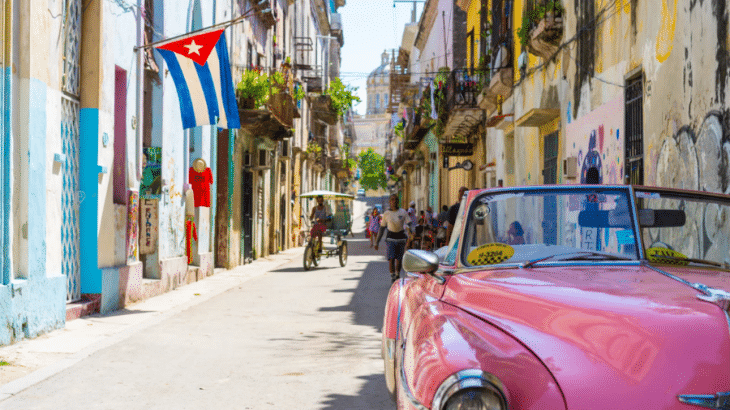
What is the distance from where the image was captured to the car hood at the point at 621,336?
2.40 metres

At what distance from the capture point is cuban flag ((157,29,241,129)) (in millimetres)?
11500

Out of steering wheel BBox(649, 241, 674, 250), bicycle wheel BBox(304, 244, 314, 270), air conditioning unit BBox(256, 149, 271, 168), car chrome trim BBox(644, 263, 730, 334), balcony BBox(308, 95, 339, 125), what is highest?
balcony BBox(308, 95, 339, 125)

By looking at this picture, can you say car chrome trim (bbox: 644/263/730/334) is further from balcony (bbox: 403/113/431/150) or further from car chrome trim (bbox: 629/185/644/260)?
balcony (bbox: 403/113/431/150)

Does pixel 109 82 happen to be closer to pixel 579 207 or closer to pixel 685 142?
pixel 685 142

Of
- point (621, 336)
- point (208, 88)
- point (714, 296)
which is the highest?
point (208, 88)

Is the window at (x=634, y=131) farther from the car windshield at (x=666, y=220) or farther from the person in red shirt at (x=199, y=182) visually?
the person in red shirt at (x=199, y=182)

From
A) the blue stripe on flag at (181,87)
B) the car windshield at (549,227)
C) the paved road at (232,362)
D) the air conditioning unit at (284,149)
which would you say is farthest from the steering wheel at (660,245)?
the air conditioning unit at (284,149)

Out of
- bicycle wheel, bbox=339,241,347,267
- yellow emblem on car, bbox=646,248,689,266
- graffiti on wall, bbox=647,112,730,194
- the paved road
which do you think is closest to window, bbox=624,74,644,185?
graffiti on wall, bbox=647,112,730,194

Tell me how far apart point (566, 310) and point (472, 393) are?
55cm

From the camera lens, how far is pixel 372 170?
12131 centimetres

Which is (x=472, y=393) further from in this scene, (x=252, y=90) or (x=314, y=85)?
(x=314, y=85)

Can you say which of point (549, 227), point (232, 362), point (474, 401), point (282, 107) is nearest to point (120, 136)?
point (232, 362)

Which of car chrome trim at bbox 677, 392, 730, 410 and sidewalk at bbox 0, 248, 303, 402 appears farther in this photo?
sidewalk at bbox 0, 248, 303, 402

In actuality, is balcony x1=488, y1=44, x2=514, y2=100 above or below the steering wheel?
above
